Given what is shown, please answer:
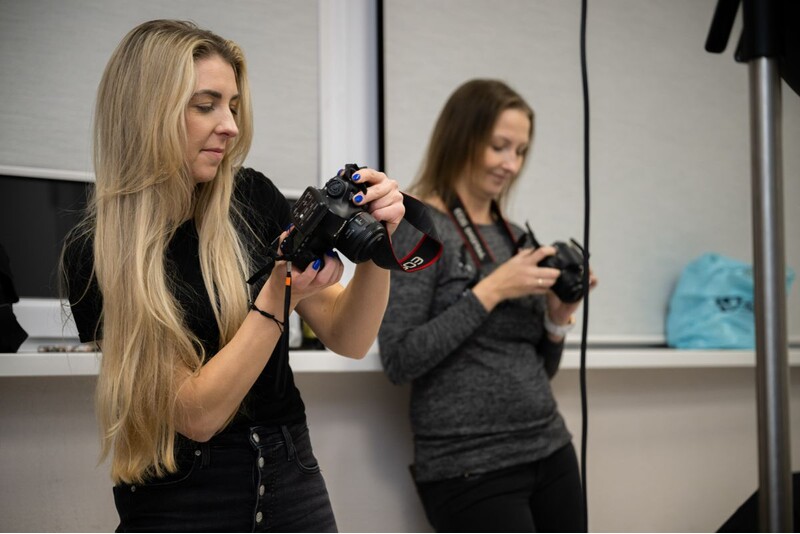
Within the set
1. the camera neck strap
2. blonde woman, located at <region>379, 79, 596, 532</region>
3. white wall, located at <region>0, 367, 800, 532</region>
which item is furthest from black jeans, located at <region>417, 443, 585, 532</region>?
the camera neck strap

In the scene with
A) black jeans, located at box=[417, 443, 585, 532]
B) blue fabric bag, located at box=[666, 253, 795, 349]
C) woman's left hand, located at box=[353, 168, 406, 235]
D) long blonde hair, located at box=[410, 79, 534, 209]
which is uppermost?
long blonde hair, located at box=[410, 79, 534, 209]

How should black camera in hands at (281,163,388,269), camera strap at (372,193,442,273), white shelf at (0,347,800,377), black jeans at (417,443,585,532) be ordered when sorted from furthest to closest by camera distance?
black jeans at (417,443,585,532), white shelf at (0,347,800,377), camera strap at (372,193,442,273), black camera in hands at (281,163,388,269)

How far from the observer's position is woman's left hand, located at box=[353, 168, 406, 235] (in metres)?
0.73

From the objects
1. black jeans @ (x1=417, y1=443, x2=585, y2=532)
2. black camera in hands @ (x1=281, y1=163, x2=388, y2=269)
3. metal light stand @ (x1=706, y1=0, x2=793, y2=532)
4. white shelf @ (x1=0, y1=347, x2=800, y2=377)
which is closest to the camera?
metal light stand @ (x1=706, y1=0, x2=793, y2=532)

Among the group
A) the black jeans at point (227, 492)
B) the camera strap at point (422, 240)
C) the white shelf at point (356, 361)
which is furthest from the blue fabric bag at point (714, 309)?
the black jeans at point (227, 492)

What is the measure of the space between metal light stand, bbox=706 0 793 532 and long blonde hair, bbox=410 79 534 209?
78 centimetres

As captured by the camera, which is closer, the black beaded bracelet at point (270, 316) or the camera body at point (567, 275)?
the black beaded bracelet at point (270, 316)

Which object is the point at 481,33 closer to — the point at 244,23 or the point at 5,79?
the point at 244,23

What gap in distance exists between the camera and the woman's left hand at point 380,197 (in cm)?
73

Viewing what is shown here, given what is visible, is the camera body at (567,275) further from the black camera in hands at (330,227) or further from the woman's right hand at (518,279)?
the black camera in hands at (330,227)

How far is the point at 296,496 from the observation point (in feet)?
2.61

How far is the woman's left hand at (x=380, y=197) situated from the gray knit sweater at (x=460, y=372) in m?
0.46

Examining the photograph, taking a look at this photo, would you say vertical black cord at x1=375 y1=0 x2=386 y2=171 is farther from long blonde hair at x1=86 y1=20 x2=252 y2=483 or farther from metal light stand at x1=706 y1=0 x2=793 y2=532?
metal light stand at x1=706 y1=0 x2=793 y2=532

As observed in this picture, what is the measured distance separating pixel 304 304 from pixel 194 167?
0.23 meters
